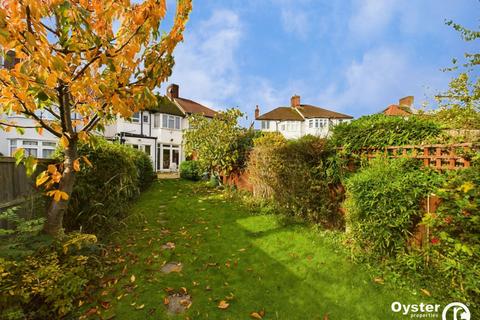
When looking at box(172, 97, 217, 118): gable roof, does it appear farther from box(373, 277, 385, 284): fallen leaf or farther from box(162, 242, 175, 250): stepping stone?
box(373, 277, 385, 284): fallen leaf

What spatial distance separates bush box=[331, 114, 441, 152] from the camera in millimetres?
4715

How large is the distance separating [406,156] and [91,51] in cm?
547

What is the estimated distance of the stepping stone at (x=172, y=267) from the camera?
414cm

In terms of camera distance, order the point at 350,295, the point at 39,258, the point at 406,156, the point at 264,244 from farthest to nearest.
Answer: the point at 264,244 → the point at 406,156 → the point at 350,295 → the point at 39,258

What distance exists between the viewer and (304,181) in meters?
6.22

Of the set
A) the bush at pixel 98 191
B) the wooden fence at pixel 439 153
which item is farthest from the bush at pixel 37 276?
the wooden fence at pixel 439 153

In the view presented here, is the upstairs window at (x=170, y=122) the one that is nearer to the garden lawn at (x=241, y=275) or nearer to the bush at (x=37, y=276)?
the garden lawn at (x=241, y=275)

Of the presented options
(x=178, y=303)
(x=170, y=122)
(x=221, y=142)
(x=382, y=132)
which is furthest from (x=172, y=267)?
(x=170, y=122)

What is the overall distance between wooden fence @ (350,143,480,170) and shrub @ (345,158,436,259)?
0.20 metres

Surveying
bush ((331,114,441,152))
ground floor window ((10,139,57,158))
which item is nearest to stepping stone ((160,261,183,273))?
bush ((331,114,441,152))

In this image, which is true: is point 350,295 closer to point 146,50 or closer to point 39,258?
point 39,258

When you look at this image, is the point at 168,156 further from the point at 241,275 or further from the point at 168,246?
the point at 241,275

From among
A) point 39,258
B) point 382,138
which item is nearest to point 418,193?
point 382,138

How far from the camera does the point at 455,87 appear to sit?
751 centimetres
